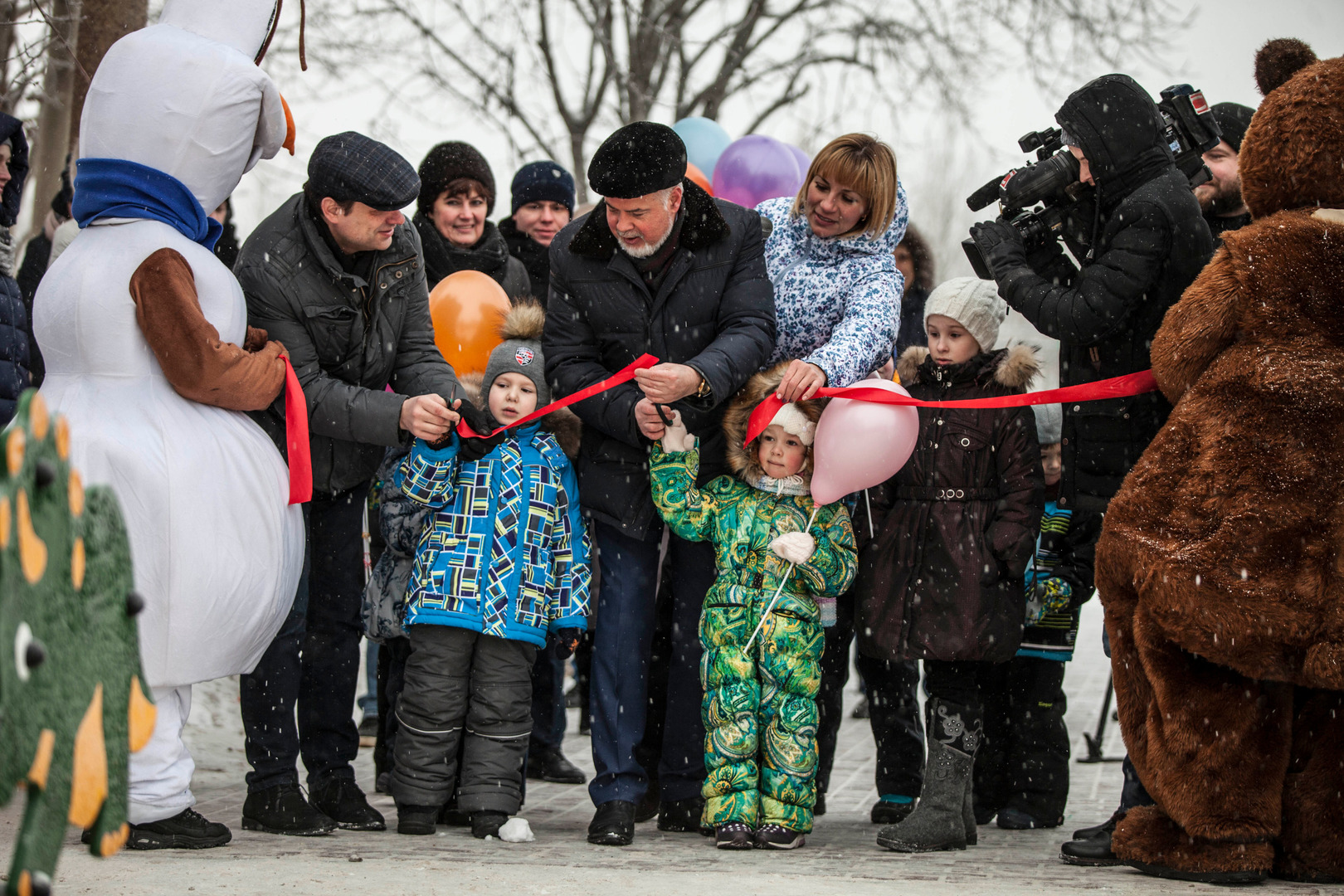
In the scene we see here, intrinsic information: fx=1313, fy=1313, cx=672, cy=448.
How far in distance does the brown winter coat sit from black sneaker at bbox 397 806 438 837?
1551mm

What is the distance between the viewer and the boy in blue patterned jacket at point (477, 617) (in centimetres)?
430

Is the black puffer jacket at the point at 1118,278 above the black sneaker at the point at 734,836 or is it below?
above

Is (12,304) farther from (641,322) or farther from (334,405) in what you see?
(641,322)

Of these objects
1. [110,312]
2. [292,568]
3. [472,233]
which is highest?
[472,233]

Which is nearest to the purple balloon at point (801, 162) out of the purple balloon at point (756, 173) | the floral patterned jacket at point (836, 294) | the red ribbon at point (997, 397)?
the purple balloon at point (756, 173)

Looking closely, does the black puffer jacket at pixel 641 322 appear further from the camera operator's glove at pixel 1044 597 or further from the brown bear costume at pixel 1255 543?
the brown bear costume at pixel 1255 543

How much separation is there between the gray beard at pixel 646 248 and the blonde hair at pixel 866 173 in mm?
555

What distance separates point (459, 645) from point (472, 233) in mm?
2282

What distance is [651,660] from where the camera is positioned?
190 inches

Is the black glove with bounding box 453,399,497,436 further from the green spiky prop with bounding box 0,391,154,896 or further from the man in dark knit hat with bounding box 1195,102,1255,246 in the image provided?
the man in dark knit hat with bounding box 1195,102,1255,246

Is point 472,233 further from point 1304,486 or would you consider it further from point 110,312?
point 1304,486

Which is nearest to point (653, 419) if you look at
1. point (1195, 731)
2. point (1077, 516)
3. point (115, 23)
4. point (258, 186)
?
point (1077, 516)

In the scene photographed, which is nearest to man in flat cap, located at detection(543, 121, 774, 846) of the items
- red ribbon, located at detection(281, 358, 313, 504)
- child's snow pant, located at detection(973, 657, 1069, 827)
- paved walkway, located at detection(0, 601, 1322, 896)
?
paved walkway, located at detection(0, 601, 1322, 896)

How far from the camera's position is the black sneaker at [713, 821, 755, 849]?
412 centimetres
